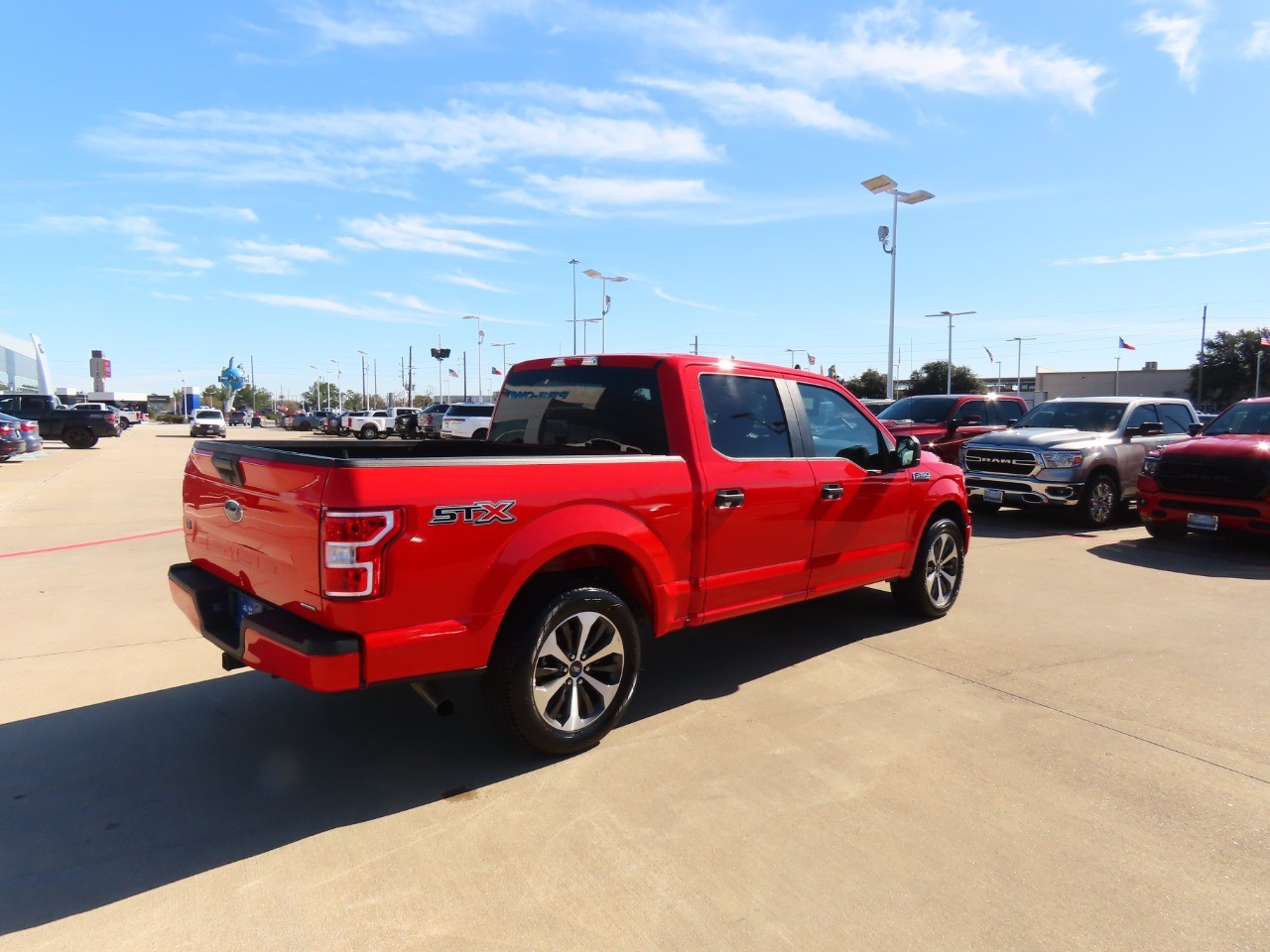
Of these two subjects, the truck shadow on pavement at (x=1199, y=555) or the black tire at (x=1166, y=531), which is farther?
the black tire at (x=1166, y=531)

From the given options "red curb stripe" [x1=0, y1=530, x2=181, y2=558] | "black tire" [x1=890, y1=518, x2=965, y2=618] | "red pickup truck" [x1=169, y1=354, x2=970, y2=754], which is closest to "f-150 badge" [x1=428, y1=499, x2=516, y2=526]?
"red pickup truck" [x1=169, y1=354, x2=970, y2=754]

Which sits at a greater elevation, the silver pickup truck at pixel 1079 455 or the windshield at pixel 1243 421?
the windshield at pixel 1243 421

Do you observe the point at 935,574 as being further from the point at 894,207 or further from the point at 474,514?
the point at 894,207

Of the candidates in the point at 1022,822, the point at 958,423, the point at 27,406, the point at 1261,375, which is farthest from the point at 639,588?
the point at 1261,375

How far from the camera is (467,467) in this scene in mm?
3299

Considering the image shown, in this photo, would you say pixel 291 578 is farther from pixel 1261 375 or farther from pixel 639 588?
pixel 1261 375

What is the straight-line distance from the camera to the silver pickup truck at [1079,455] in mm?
10969

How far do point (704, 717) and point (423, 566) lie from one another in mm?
1913

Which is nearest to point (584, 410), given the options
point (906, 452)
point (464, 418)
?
point (906, 452)

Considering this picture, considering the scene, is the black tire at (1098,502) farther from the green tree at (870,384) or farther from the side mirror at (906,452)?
the green tree at (870,384)

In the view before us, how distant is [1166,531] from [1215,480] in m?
1.37

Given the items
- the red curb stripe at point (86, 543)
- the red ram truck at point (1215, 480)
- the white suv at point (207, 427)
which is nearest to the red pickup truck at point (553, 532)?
the red curb stripe at point (86, 543)

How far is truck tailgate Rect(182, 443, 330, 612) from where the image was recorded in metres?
3.12

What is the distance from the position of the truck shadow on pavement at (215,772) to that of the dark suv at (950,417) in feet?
32.8
